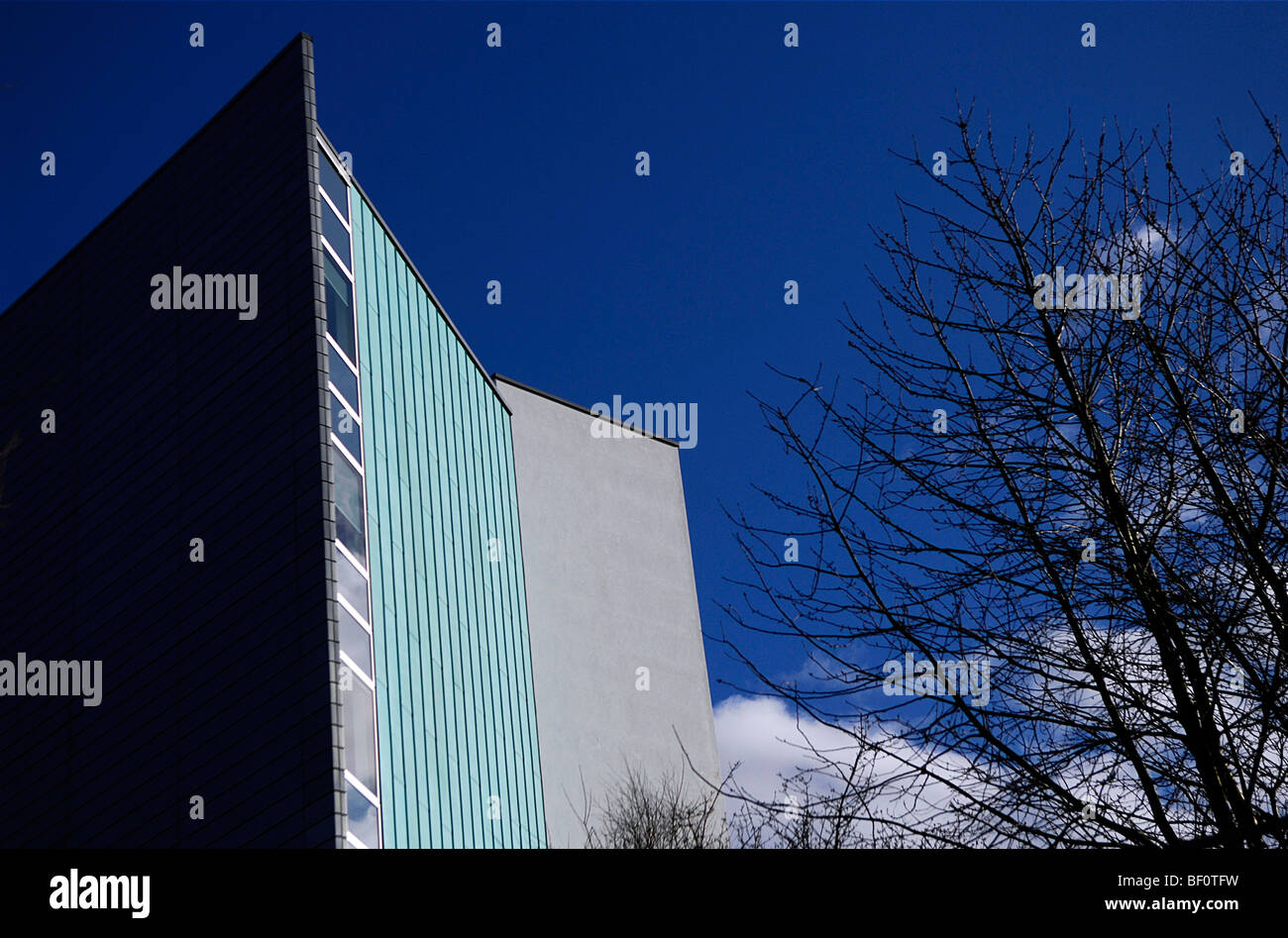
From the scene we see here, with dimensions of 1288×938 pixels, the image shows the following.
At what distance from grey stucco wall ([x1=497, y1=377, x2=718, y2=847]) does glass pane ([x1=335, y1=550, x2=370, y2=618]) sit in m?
13.9

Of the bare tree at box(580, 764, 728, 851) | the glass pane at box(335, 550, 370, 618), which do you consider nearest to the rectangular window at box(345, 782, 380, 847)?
the glass pane at box(335, 550, 370, 618)

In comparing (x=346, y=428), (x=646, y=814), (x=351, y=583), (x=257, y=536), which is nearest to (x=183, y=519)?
(x=257, y=536)

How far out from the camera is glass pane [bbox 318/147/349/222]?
21188mm

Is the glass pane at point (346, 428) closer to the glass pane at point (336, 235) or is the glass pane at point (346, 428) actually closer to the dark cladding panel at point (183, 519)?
the dark cladding panel at point (183, 519)

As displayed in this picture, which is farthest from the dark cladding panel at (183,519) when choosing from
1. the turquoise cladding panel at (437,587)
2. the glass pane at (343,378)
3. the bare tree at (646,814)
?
the bare tree at (646,814)

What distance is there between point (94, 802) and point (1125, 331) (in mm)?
18298

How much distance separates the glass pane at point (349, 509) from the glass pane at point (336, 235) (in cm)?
415

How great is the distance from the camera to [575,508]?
37844 mm

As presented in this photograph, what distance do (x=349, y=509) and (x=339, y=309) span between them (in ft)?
12.4

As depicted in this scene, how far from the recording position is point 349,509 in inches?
729
